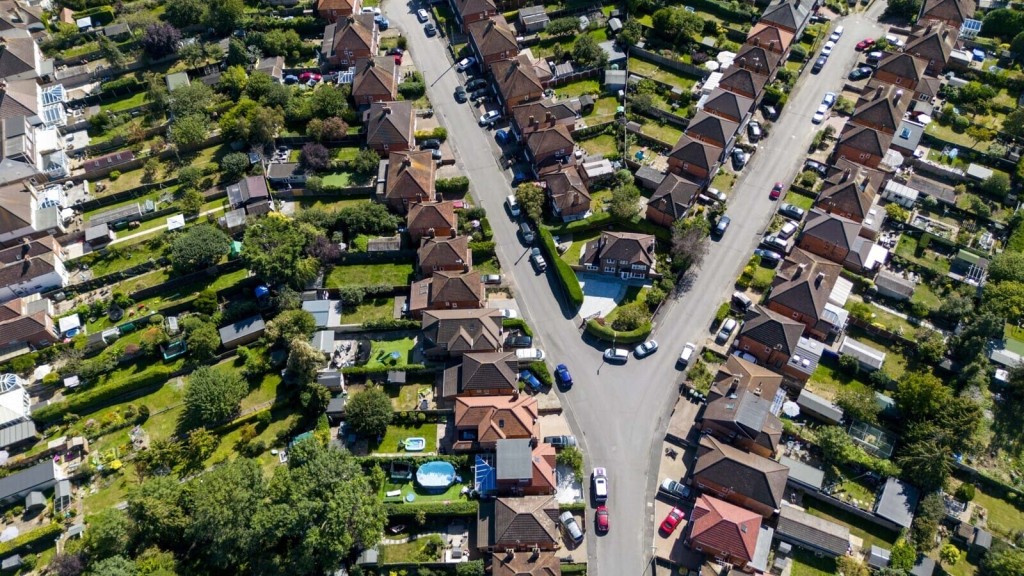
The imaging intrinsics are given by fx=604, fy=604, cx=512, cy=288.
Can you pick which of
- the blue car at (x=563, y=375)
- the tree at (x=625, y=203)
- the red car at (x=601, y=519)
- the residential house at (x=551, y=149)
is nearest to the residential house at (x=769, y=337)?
the blue car at (x=563, y=375)

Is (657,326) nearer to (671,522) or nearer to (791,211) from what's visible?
(671,522)

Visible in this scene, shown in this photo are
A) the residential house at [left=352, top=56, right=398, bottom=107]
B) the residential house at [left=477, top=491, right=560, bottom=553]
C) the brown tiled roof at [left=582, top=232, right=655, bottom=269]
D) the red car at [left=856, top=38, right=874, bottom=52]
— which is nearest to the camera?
the residential house at [left=477, top=491, right=560, bottom=553]

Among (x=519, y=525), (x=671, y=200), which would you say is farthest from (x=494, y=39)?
(x=519, y=525)

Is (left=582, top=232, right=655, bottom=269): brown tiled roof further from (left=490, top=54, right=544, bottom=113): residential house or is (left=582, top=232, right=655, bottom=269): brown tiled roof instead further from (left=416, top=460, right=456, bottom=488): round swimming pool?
(left=416, top=460, right=456, bottom=488): round swimming pool

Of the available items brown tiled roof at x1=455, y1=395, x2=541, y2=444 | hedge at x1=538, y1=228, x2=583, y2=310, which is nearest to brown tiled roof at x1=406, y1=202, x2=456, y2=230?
hedge at x1=538, y1=228, x2=583, y2=310

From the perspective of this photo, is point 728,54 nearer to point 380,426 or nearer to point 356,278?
point 356,278

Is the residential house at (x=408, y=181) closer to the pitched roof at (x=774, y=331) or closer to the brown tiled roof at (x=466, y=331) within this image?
the brown tiled roof at (x=466, y=331)
